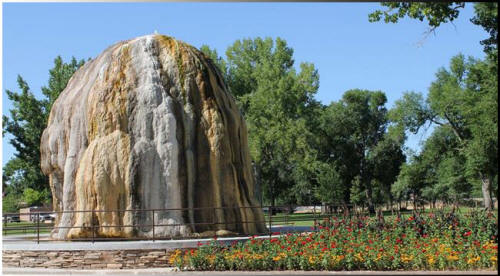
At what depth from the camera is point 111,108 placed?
18.1 m

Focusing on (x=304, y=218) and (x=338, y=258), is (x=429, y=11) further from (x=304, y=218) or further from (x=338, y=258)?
(x=304, y=218)

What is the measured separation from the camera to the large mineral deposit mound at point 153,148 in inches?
688

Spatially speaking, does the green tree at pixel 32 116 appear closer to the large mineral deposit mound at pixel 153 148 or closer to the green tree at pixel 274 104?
the green tree at pixel 274 104

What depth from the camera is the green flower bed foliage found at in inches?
498

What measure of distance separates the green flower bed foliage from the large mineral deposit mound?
2.46 meters

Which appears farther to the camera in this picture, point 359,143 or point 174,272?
point 359,143

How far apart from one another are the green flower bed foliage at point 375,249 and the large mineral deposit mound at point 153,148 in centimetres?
246

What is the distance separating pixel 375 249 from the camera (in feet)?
43.3

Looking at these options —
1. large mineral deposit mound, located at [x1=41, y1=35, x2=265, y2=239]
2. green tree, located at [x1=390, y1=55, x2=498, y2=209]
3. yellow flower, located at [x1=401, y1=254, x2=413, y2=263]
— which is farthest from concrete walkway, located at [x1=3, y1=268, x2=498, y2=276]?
green tree, located at [x1=390, y1=55, x2=498, y2=209]

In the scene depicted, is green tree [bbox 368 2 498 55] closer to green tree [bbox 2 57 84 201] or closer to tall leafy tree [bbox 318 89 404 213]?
green tree [bbox 2 57 84 201]

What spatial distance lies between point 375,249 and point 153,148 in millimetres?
7432

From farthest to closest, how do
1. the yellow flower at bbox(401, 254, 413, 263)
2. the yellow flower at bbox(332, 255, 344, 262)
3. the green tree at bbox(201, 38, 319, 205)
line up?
the green tree at bbox(201, 38, 319, 205) → the yellow flower at bbox(332, 255, 344, 262) → the yellow flower at bbox(401, 254, 413, 263)

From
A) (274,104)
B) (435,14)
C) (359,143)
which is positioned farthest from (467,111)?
(435,14)

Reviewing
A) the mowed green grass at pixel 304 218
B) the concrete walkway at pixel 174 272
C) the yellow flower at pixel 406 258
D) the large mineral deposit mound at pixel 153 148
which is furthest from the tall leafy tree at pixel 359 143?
the yellow flower at pixel 406 258
